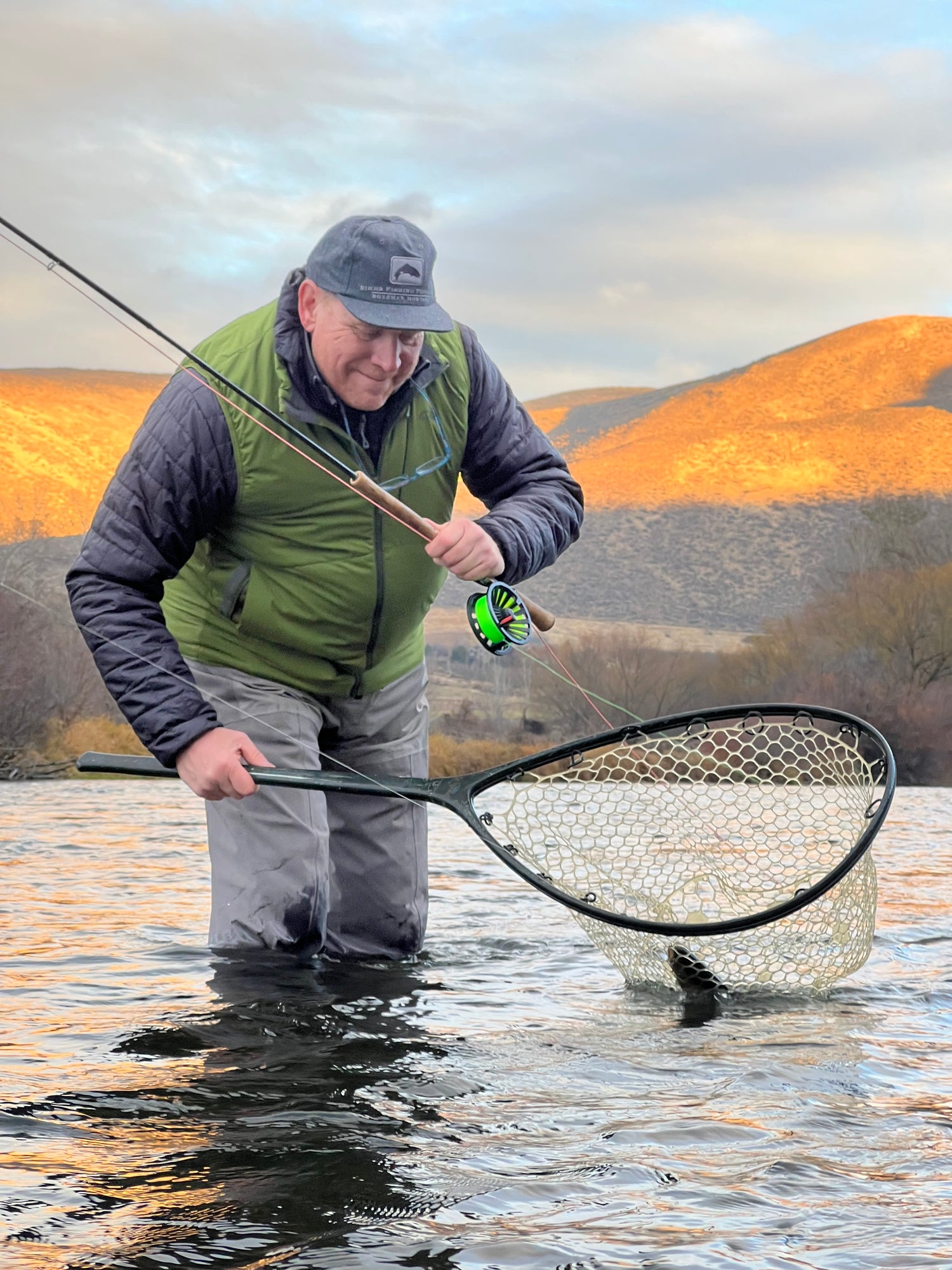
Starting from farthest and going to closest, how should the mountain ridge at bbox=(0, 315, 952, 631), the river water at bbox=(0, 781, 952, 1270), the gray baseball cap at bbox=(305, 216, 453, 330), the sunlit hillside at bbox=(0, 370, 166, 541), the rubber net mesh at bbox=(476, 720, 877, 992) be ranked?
the mountain ridge at bbox=(0, 315, 952, 631) → the sunlit hillside at bbox=(0, 370, 166, 541) → the rubber net mesh at bbox=(476, 720, 877, 992) → the gray baseball cap at bbox=(305, 216, 453, 330) → the river water at bbox=(0, 781, 952, 1270)

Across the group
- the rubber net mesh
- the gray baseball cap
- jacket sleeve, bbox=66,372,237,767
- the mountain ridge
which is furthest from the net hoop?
the mountain ridge

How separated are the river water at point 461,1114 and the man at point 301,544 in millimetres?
523

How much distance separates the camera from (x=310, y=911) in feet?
14.4

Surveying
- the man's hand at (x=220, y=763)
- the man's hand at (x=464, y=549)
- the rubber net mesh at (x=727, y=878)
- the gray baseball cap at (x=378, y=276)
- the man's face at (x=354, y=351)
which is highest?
the gray baseball cap at (x=378, y=276)

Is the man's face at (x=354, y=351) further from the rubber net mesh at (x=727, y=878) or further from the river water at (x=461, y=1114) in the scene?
the river water at (x=461, y=1114)

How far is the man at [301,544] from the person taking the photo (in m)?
4.04

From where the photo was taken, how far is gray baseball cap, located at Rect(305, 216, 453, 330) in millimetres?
3949

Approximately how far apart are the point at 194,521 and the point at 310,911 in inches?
45.5

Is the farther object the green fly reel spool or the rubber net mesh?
the rubber net mesh

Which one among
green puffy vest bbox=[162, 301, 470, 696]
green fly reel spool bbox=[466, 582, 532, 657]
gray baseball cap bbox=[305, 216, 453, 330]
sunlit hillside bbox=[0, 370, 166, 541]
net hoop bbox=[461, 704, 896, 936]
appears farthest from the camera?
sunlit hillside bbox=[0, 370, 166, 541]

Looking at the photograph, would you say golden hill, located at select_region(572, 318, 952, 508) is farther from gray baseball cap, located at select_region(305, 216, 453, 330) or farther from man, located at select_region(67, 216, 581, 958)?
gray baseball cap, located at select_region(305, 216, 453, 330)

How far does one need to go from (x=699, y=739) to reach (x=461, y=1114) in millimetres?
1547

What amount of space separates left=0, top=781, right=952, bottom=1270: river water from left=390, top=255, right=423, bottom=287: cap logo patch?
6.49 feet

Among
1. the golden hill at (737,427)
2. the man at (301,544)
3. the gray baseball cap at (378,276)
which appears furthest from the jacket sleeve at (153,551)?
the golden hill at (737,427)
